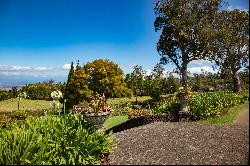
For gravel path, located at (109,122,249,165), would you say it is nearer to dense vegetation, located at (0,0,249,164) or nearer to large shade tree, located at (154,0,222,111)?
dense vegetation, located at (0,0,249,164)

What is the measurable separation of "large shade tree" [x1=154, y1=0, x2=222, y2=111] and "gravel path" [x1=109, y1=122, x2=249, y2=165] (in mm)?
28796

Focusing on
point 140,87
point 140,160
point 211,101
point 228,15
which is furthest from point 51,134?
point 140,87

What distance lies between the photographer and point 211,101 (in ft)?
71.8

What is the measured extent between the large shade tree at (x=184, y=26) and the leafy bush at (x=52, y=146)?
105 feet

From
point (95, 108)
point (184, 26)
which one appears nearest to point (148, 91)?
point (184, 26)

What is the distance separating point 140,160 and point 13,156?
11.0 ft

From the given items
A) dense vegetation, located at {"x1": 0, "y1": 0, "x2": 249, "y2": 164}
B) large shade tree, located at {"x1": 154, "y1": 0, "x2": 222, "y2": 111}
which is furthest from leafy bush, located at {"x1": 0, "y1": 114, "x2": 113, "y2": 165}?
large shade tree, located at {"x1": 154, "y1": 0, "x2": 222, "y2": 111}

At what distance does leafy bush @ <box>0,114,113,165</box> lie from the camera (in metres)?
9.18

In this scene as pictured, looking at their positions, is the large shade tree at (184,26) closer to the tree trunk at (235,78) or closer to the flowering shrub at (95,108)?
the tree trunk at (235,78)

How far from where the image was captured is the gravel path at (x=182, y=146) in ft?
32.2

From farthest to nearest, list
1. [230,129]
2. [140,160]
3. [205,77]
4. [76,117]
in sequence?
1. [205,77]
2. [230,129]
3. [76,117]
4. [140,160]

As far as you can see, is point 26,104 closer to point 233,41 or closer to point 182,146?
point 233,41

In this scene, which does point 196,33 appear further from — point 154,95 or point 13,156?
point 13,156

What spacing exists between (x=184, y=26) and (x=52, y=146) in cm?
3479
